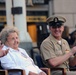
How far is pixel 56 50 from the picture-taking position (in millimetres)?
6879

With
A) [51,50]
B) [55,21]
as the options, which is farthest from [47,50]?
[55,21]

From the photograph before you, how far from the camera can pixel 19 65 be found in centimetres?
646

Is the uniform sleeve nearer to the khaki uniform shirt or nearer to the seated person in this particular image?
the khaki uniform shirt

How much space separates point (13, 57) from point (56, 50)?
745 mm

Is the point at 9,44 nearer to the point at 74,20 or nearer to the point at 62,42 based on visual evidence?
the point at 62,42

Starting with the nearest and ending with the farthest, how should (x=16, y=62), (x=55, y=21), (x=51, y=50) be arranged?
1. (x=16, y=62)
2. (x=51, y=50)
3. (x=55, y=21)

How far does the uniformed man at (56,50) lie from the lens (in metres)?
6.69

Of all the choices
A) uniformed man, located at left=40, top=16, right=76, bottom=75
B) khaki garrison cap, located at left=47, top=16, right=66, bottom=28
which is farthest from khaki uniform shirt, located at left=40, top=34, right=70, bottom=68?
khaki garrison cap, located at left=47, top=16, right=66, bottom=28

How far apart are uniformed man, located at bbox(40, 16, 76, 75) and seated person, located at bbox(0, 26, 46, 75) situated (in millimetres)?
266

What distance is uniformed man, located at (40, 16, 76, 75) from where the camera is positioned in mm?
6691

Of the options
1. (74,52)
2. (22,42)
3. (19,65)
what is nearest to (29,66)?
(19,65)

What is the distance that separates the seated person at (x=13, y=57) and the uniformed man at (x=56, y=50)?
27 centimetres

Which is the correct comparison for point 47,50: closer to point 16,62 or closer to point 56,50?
point 56,50

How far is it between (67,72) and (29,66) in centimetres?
55
